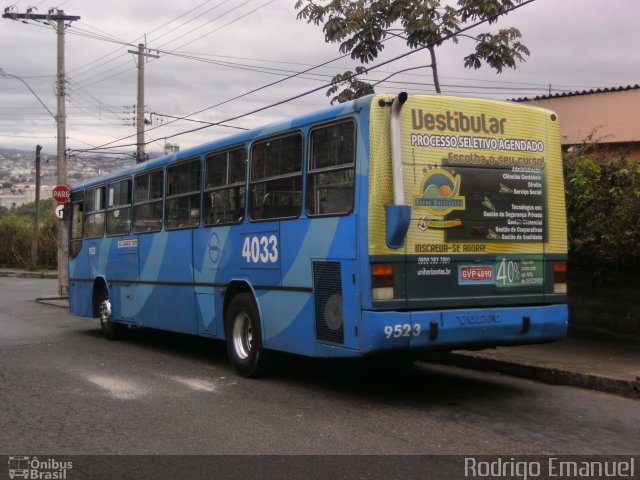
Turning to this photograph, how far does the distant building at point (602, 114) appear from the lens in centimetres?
1633

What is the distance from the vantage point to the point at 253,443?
6.30m

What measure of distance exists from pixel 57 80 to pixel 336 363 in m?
20.1

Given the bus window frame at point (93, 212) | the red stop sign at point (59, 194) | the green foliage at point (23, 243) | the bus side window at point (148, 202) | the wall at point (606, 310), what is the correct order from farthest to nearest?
1. the green foliage at point (23, 243)
2. the red stop sign at point (59, 194)
3. the bus window frame at point (93, 212)
4. the bus side window at point (148, 202)
5. the wall at point (606, 310)

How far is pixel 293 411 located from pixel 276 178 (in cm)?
273

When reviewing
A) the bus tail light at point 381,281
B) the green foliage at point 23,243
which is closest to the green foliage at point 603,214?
the bus tail light at point 381,281

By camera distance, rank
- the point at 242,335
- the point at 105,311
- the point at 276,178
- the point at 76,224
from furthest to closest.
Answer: the point at 76,224
the point at 105,311
the point at 242,335
the point at 276,178

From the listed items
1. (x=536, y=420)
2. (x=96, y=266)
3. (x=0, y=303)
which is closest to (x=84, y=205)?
(x=96, y=266)

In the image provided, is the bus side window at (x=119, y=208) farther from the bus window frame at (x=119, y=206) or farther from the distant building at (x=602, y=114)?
the distant building at (x=602, y=114)

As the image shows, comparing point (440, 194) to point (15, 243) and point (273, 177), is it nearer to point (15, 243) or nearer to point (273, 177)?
point (273, 177)

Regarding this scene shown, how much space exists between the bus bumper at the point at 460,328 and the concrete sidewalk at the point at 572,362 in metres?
0.83

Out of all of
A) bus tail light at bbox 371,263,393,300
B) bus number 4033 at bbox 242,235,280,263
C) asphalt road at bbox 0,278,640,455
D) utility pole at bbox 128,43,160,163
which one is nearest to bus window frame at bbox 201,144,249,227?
bus number 4033 at bbox 242,235,280,263

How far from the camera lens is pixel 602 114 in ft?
54.6

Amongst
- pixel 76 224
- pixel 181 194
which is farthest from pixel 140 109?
pixel 181 194

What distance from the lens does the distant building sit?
16328 millimetres
